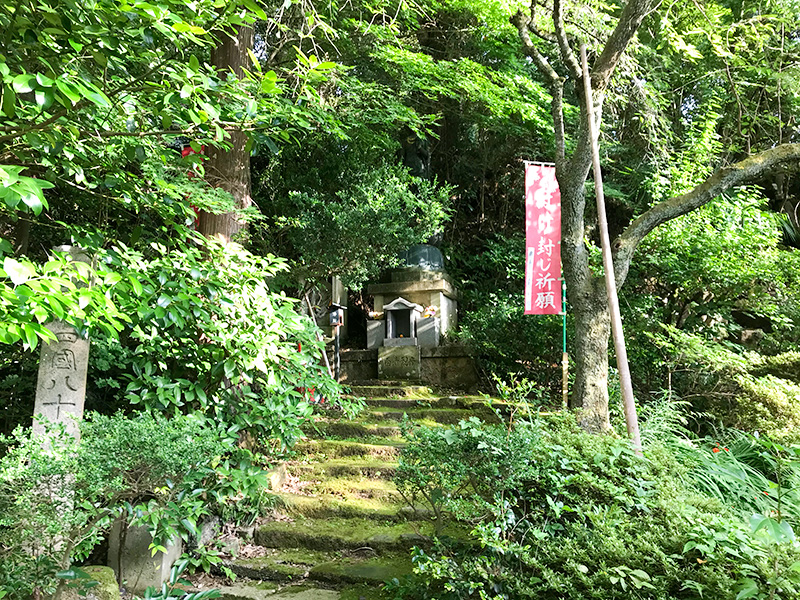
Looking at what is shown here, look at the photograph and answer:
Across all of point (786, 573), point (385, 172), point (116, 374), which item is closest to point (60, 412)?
point (116, 374)

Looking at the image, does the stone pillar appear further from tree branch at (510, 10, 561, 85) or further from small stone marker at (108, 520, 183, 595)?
tree branch at (510, 10, 561, 85)

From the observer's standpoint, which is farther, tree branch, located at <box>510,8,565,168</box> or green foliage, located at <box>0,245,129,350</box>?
tree branch, located at <box>510,8,565,168</box>

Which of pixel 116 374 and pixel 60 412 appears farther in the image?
pixel 116 374

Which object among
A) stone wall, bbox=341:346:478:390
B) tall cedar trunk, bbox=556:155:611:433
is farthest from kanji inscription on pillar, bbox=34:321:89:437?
stone wall, bbox=341:346:478:390

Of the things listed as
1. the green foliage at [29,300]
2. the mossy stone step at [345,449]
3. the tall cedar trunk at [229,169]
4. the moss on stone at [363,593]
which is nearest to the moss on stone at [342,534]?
the moss on stone at [363,593]

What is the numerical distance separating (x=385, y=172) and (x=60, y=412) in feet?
17.8

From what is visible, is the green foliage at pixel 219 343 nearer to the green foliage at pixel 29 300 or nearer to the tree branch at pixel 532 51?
the green foliage at pixel 29 300

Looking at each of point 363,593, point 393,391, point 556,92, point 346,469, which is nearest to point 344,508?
point 346,469

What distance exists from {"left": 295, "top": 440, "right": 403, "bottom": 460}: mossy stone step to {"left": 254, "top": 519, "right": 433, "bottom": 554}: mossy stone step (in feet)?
3.99

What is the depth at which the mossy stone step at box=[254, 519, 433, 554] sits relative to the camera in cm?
397

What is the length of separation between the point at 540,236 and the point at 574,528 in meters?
4.52

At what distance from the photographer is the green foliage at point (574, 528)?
2.37m

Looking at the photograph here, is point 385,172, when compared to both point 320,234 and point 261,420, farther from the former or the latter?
point 261,420

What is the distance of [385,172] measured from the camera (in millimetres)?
7645
